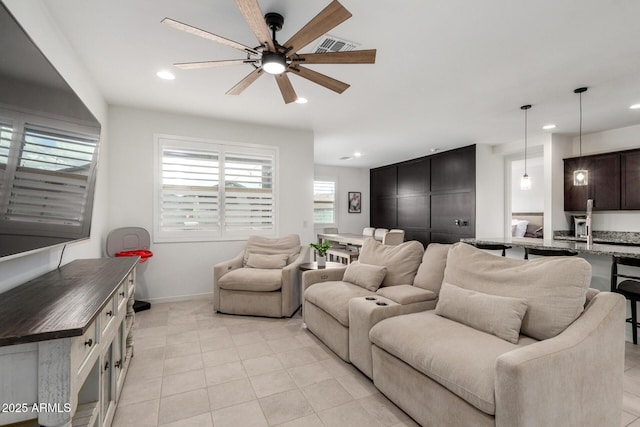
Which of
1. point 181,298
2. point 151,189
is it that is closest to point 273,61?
point 151,189

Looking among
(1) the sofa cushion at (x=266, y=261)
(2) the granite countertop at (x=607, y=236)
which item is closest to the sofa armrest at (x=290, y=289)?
(1) the sofa cushion at (x=266, y=261)

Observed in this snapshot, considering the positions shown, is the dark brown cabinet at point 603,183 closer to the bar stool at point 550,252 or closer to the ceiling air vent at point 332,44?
the bar stool at point 550,252

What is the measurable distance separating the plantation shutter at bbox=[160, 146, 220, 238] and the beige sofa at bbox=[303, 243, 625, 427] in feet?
9.72

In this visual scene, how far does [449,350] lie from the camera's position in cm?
159

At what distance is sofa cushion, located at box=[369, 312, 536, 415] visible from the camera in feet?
4.55

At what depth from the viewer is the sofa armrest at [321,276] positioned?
10.7 ft

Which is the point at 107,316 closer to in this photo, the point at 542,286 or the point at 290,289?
the point at 290,289

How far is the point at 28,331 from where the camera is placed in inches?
38.4

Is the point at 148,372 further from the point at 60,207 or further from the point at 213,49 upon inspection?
the point at 213,49

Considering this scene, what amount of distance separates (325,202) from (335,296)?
19.5ft

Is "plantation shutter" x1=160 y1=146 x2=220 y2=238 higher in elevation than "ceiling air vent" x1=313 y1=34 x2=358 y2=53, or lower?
lower

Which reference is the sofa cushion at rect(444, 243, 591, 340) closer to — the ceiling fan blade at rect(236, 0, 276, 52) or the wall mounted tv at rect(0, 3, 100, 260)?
the ceiling fan blade at rect(236, 0, 276, 52)

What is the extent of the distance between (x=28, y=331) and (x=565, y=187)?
6790mm

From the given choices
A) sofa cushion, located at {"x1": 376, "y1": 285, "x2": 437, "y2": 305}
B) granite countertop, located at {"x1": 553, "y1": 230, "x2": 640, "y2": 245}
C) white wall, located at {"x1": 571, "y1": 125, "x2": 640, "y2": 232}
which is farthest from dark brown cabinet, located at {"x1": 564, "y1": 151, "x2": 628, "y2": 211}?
sofa cushion, located at {"x1": 376, "y1": 285, "x2": 437, "y2": 305}
